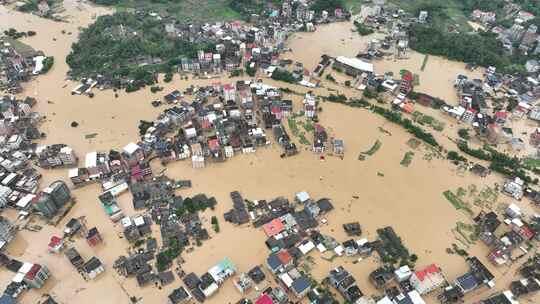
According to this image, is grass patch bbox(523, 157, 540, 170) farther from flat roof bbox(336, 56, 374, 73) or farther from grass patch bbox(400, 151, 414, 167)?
flat roof bbox(336, 56, 374, 73)

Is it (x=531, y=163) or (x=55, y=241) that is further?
(x=531, y=163)

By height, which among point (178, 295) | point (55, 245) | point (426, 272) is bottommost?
point (55, 245)

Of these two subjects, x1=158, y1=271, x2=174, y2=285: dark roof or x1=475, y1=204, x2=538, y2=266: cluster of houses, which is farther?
x1=475, y1=204, x2=538, y2=266: cluster of houses

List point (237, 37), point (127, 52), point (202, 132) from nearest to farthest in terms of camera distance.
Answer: point (202, 132) → point (127, 52) → point (237, 37)

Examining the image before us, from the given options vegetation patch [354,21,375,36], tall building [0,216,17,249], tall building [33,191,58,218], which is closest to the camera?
tall building [0,216,17,249]

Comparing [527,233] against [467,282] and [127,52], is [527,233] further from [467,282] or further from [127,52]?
[127,52]

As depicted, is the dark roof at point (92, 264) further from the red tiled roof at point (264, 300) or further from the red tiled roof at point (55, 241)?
the red tiled roof at point (264, 300)

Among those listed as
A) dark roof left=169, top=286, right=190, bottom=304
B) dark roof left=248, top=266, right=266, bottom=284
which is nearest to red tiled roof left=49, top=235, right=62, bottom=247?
dark roof left=169, top=286, right=190, bottom=304

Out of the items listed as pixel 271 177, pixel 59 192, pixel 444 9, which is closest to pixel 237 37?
pixel 271 177
